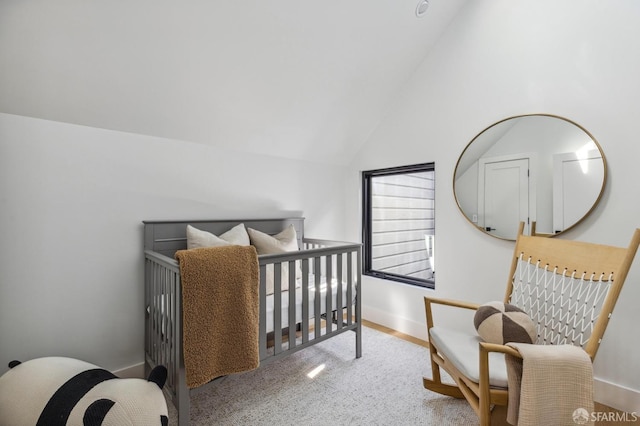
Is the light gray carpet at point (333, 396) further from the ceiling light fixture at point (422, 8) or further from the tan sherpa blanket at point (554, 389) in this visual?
the ceiling light fixture at point (422, 8)

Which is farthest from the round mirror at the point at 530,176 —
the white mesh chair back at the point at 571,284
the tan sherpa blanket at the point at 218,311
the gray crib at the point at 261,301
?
the tan sherpa blanket at the point at 218,311

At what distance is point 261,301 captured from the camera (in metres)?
1.75

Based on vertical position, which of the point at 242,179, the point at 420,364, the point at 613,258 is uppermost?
the point at 242,179

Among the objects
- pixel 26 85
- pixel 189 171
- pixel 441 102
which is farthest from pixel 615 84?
pixel 26 85

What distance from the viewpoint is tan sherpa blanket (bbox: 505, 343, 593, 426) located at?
1144mm

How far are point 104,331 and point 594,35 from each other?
137 inches

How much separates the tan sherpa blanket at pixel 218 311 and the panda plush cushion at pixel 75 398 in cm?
19

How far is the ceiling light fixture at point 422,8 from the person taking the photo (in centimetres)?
220

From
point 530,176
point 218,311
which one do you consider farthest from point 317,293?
point 530,176

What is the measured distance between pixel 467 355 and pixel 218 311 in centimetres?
125

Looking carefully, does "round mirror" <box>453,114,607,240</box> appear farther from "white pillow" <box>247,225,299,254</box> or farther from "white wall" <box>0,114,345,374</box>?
"white wall" <box>0,114,345,374</box>

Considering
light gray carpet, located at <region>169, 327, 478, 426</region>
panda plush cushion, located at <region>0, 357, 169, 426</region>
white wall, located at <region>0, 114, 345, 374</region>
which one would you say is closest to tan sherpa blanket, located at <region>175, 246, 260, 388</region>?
panda plush cushion, located at <region>0, 357, 169, 426</region>

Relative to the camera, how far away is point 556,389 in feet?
3.77

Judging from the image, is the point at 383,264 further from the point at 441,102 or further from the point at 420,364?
the point at 441,102
